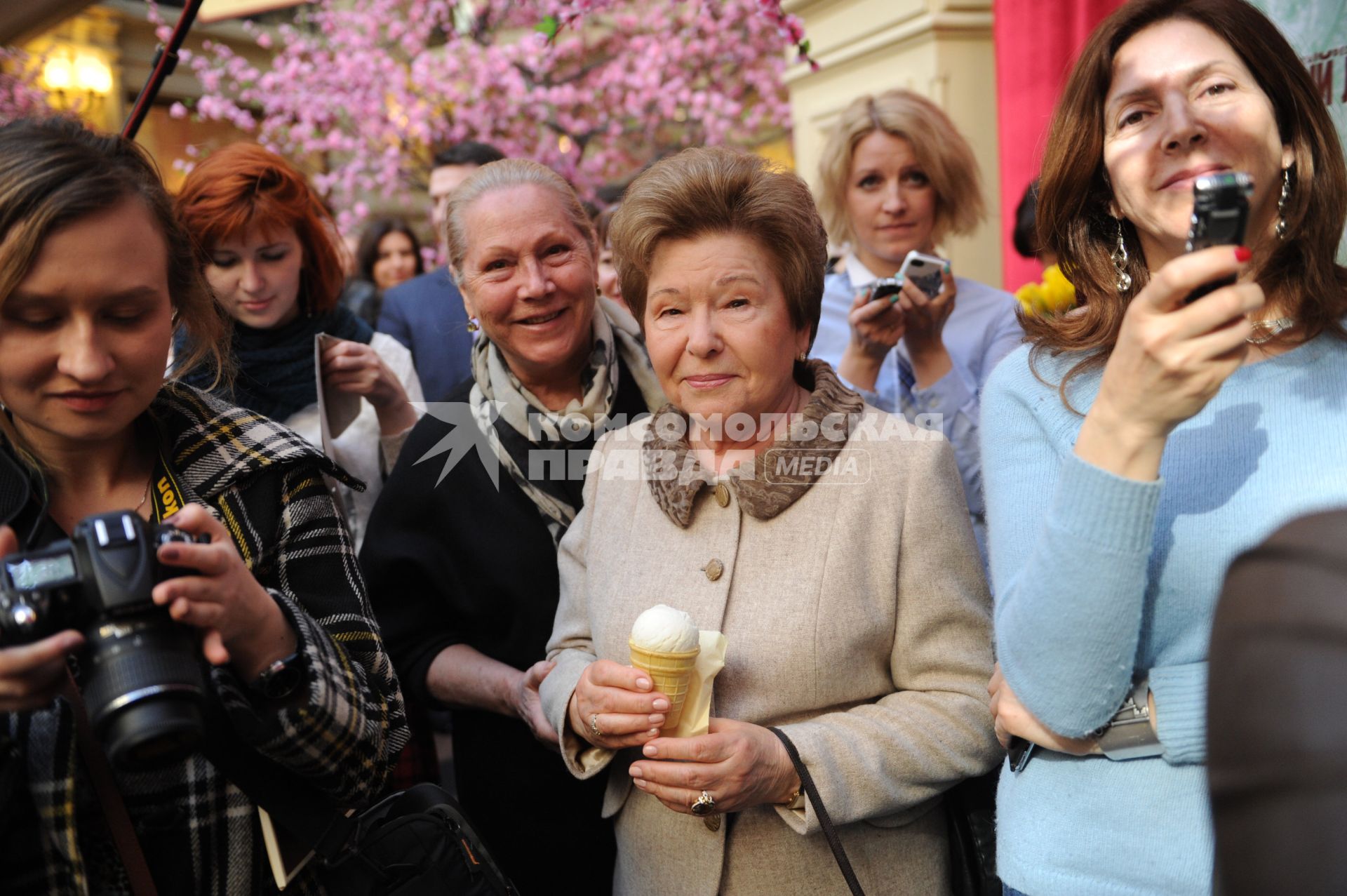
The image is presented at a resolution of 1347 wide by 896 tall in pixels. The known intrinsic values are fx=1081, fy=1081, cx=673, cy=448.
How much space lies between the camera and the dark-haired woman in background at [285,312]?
3074 mm

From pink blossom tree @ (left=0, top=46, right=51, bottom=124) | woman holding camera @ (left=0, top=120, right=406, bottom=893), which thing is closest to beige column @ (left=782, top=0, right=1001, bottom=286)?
woman holding camera @ (left=0, top=120, right=406, bottom=893)

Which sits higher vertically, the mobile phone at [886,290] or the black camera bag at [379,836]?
the mobile phone at [886,290]

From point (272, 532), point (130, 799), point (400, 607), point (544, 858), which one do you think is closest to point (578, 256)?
point (400, 607)

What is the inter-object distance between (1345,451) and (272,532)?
5.14 feet

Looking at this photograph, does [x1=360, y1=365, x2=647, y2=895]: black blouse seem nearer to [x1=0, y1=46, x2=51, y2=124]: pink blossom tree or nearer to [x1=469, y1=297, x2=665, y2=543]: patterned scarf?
[x1=469, y1=297, x2=665, y2=543]: patterned scarf

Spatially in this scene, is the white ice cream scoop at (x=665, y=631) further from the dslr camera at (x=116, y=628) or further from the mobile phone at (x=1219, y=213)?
the mobile phone at (x=1219, y=213)

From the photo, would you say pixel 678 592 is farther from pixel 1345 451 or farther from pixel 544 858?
pixel 1345 451

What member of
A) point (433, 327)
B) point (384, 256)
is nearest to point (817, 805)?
point (433, 327)

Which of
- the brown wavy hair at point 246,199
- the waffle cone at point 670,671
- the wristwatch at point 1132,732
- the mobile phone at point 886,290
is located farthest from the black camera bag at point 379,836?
the brown wavy hair at point 246,199

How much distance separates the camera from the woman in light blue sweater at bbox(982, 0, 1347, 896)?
133 cm

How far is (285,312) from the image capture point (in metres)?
3.25

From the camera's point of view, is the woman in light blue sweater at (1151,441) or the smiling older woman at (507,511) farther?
the smiling older woman at (507,511)

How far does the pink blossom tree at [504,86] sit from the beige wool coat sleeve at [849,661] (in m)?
8.42

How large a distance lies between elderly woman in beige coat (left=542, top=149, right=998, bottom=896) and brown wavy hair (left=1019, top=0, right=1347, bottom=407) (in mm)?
402
